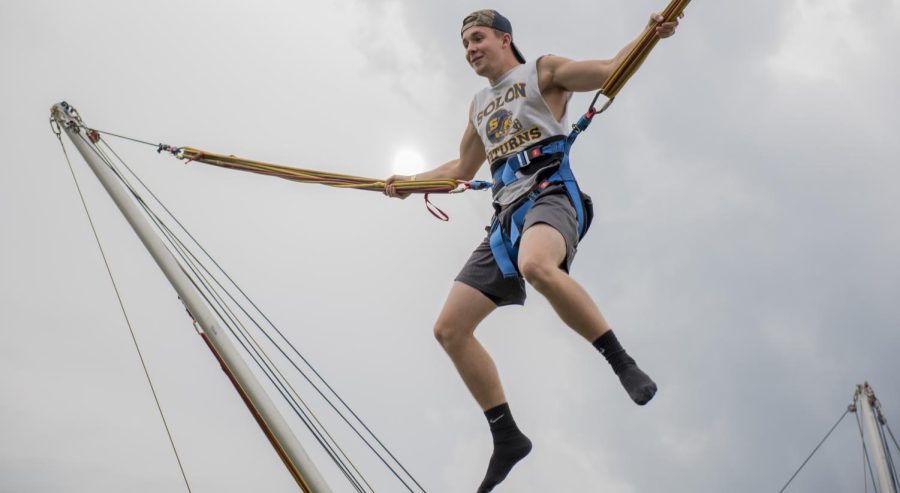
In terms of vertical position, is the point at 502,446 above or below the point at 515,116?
below

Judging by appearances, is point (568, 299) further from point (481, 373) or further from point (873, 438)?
point (873, 438)

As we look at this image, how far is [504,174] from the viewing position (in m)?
5.75

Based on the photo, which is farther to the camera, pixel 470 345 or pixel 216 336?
pixel 470 345

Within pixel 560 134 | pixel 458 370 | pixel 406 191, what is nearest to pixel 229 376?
pixel 458 370

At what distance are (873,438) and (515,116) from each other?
1895 centimetres

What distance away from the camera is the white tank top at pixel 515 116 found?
5641 mm

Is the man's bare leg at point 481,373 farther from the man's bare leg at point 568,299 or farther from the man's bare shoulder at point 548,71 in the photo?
the man's bare shoulder at point 548,71

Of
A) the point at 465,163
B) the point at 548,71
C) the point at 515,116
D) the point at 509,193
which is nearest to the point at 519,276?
the point at 509,193

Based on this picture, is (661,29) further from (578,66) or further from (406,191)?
(406,191)

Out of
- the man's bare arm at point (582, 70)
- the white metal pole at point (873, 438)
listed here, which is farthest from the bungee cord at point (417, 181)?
the white metal pole at point (873, 438)

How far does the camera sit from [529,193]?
220 inches

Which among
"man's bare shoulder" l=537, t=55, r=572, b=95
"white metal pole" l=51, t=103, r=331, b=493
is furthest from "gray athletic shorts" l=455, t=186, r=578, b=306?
"white metal pole" l=51, t=103, r=331, b=493

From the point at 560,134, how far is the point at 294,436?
2376 millimetres

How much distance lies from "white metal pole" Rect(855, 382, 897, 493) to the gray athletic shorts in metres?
18.2
